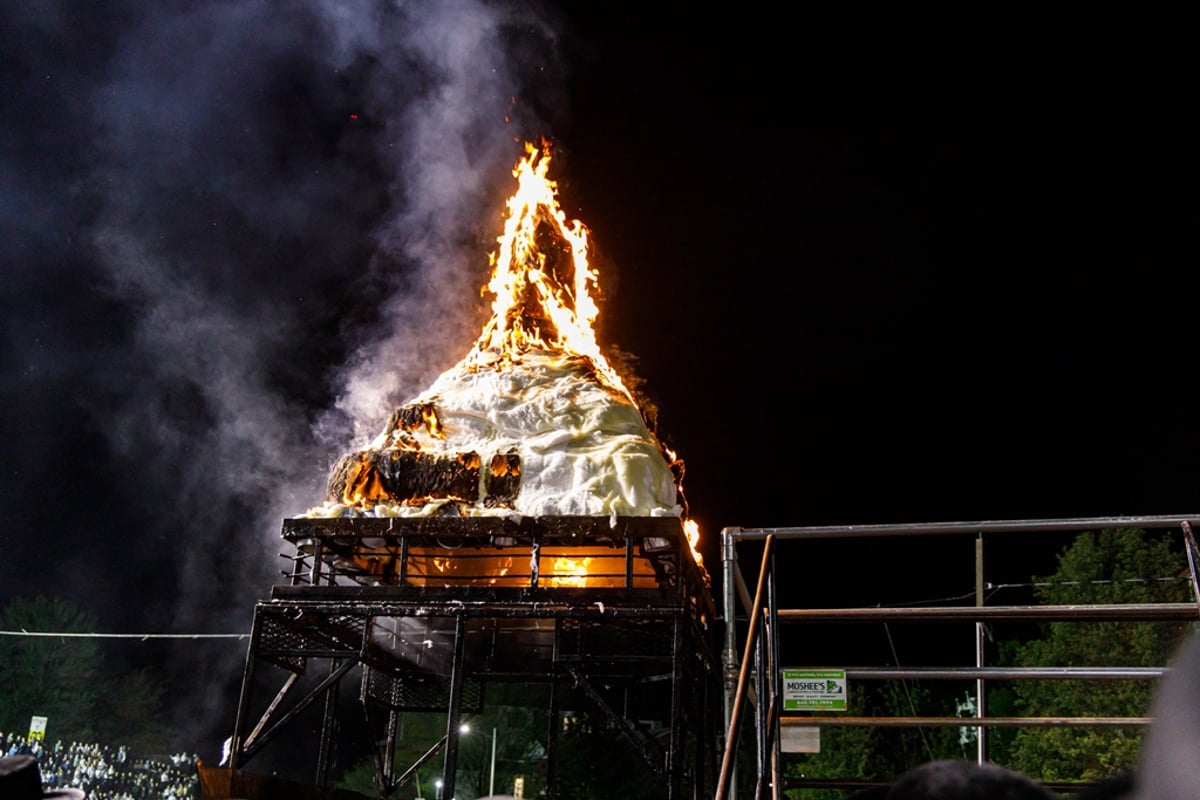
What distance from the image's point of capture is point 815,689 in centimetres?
Answer: 618

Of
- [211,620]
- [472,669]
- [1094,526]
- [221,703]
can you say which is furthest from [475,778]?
[1094,526]

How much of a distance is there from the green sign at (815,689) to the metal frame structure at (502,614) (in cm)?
302

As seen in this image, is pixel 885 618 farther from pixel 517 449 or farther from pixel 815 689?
pixel 517 449

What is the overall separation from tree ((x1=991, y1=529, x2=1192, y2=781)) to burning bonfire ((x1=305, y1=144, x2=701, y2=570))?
15.9 metres

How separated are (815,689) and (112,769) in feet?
187

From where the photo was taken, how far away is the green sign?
607 centimetres

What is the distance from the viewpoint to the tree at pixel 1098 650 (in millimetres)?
22797

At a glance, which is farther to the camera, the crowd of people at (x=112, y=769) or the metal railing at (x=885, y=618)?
the crowd of people at (x=112, y=769)

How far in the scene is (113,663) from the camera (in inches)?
2210

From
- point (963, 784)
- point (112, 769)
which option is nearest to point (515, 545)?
point (963, 784)

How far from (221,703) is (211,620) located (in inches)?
577

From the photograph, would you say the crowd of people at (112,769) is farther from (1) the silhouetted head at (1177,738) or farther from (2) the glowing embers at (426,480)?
(1) the silhouetted head at (1177,738)

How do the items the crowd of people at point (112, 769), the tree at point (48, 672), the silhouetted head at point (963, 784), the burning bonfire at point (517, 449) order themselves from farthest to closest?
the tree at point (48, 672) < the crowd of people at point (112, 769) < the burning bonfire at point (517, 449) < the silhouetted head at point (963, 784)

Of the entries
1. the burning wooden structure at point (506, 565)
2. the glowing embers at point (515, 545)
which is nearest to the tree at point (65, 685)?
the burning wooden structure at point (506, 565)
